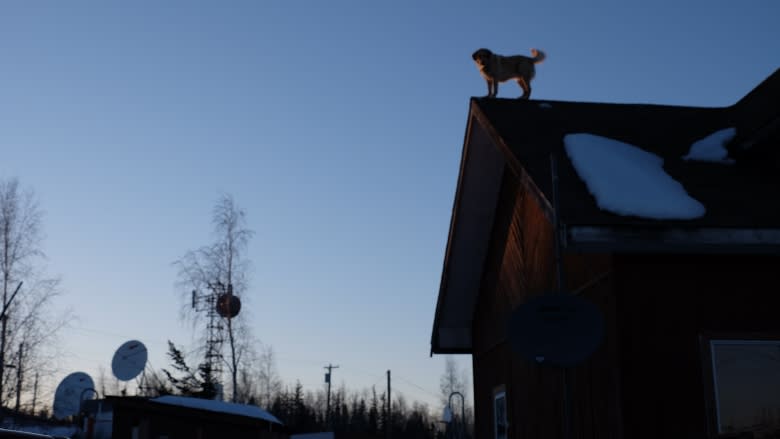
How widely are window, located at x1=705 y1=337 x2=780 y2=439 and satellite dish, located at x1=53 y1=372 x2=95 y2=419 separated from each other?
2309 cm

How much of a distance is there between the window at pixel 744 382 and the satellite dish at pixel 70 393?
2309 centimetres

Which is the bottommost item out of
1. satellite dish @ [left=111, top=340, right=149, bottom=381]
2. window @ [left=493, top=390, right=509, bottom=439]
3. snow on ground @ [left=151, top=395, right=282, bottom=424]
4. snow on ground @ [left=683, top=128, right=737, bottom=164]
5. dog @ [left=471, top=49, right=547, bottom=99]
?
window @ [left=493, top=390, right=509, bottom=439]

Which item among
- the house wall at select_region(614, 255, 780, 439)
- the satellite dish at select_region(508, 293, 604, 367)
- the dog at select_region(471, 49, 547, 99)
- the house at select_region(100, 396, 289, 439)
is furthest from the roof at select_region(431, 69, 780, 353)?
the house at select_region(100, 396, 289, 439)

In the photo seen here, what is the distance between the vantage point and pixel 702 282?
339 inches

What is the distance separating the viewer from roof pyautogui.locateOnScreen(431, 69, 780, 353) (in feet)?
26.4

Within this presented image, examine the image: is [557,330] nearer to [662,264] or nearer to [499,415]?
[662,264]

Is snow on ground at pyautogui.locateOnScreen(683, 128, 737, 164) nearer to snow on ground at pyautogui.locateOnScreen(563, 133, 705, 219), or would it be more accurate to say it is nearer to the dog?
snow on ground at pyautogui.locateOnScreen(563, 133, 705, 219)

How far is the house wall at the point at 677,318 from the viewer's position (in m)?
8.31

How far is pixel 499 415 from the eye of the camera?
13688mm

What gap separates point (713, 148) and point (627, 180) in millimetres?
2069

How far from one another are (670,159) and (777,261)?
6.30 ft

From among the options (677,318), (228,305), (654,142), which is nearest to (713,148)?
(654,142)

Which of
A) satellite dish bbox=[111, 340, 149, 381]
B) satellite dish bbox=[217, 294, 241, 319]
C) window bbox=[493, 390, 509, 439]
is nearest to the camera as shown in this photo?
window bbox=[493, 390, 509, 439]

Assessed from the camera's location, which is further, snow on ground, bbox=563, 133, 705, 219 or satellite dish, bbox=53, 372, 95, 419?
satellite dish, bbox=53, 372, 95, 419
